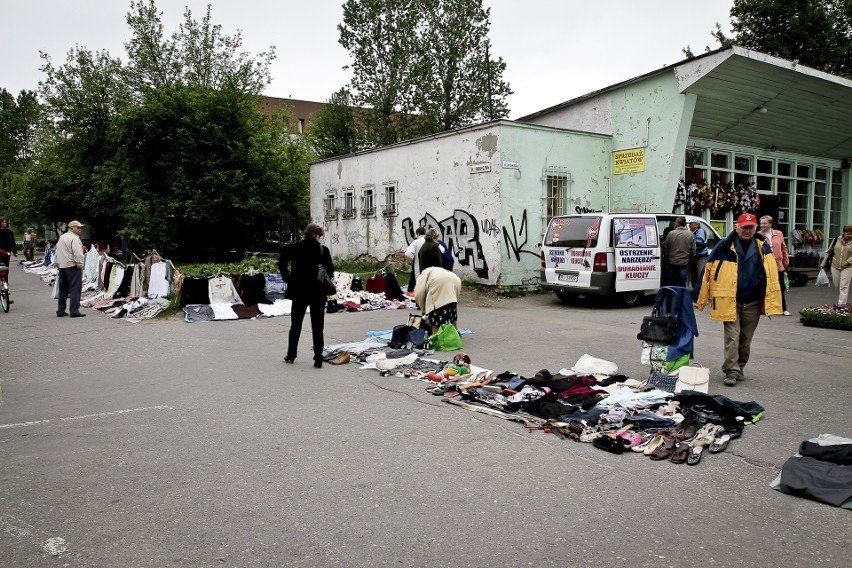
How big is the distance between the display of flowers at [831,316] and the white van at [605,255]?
3255 millimetres

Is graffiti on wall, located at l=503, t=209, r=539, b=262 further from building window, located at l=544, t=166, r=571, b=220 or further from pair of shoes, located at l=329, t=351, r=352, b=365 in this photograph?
pair of shoes, located at l=329, t=351, r=352, b=365

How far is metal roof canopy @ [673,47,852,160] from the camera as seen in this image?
53.0 feet

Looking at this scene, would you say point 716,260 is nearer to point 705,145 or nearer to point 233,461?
point 233,461

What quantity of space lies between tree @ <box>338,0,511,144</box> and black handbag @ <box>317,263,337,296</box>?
31.6 meters

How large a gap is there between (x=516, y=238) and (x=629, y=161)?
4.34 m

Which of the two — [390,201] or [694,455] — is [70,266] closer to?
[390,201]

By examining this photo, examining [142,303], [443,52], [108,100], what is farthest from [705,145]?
[108,100]

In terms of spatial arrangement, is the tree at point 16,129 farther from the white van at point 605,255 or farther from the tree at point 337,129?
the white van at point 605,255

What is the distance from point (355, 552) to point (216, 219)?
2314cm

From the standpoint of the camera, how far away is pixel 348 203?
2323cm

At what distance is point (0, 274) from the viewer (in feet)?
47.2

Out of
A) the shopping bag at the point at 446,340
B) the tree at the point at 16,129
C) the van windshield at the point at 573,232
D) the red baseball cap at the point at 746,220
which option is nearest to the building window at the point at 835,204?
the van windshield at the point at 573,232

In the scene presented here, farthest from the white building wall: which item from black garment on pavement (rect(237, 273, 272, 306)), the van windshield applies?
black garment on pavement (rect(237, 273, 272, 306))

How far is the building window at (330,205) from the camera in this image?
24172 mm
